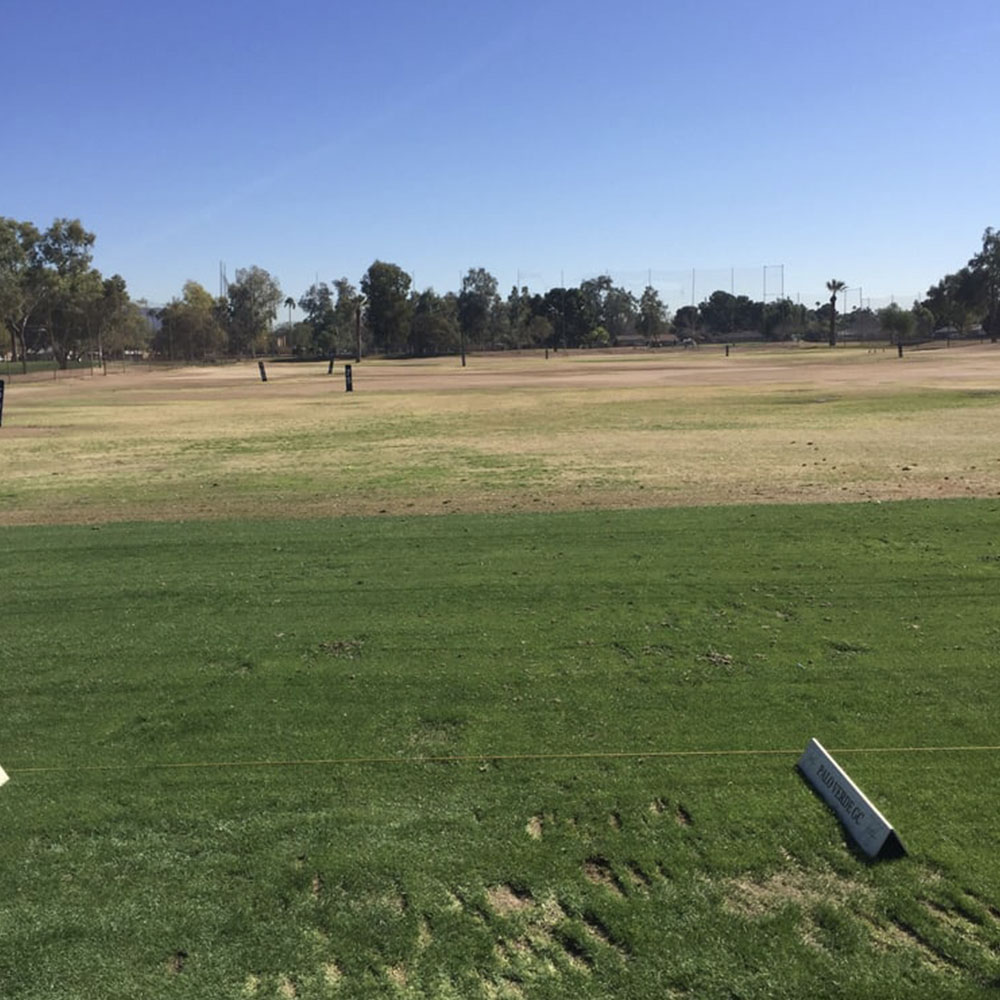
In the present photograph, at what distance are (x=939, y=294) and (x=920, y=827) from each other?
614ft

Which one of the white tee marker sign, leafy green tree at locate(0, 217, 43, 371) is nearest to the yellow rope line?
the white tee marker sign

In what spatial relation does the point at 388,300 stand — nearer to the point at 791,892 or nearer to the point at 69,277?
the point at 69,277

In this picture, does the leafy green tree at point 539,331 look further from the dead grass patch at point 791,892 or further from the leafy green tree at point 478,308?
the dead grass patch at point 791,892

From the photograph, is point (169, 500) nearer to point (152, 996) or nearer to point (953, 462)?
point (152, 996)

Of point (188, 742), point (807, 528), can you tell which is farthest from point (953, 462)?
point (188, 742)

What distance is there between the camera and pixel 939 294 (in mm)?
169000

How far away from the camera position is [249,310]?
172000mm

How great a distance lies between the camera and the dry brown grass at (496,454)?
48.5 ft

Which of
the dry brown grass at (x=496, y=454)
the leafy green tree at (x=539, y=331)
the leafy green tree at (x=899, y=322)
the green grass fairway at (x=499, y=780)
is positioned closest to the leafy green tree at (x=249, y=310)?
the leafy green tree at (x=539, y=331)

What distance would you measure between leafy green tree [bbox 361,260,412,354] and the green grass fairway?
5820 inches

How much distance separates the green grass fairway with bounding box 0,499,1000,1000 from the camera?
12.8 ft

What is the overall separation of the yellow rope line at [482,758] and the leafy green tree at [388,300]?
15218cm

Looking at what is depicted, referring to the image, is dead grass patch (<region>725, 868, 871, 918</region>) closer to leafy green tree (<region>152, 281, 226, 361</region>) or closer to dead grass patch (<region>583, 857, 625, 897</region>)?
dead grass patch (<region>583, 857, 625, 897</region>)

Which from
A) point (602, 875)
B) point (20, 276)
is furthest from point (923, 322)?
point (602, 875)
